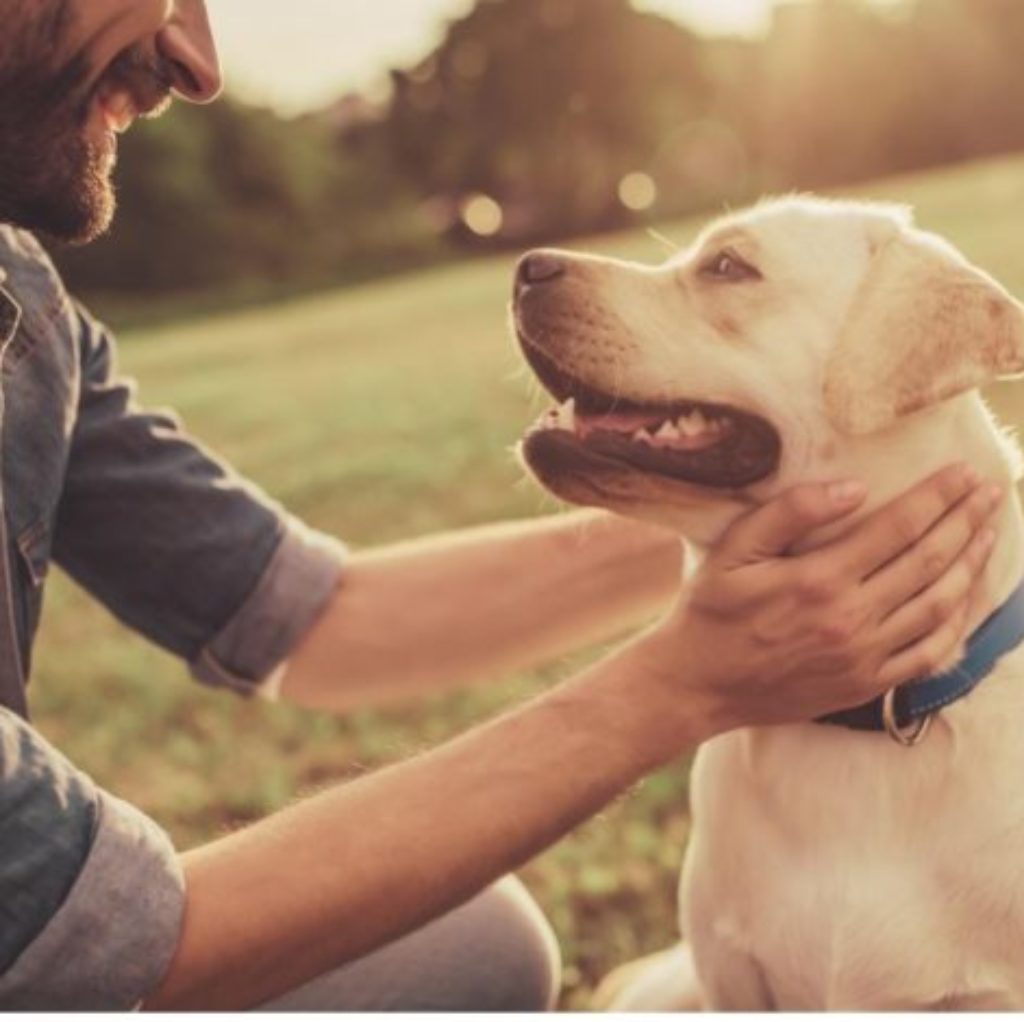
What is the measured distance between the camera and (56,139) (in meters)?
2.98

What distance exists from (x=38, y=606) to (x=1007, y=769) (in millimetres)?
1923

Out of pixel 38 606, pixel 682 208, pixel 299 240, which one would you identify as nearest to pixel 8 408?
pixel 38 606

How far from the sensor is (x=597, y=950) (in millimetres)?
3986

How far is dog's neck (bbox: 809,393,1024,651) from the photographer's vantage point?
2783 millimetres

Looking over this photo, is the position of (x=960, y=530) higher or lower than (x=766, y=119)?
higher

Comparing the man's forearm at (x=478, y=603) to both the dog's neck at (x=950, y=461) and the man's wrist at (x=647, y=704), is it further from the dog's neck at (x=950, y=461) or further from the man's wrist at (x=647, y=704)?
the man's wrist at (x=647, y=704)

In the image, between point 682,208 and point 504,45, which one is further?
point 504,45

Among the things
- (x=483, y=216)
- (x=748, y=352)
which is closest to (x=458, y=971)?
(x=748, y=352)

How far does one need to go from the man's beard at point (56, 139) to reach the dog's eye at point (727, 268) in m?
1.11

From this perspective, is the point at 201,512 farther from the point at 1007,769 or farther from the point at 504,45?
the point at 504,45

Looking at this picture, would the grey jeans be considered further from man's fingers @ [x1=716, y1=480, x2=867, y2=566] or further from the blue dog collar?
man's fingers @ [x1=716, y1=480, x2=867, y2=566]

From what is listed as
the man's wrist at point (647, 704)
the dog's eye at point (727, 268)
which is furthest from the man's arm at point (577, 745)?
the dog's eye at point (727, 268)

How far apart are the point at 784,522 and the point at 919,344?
375 mm

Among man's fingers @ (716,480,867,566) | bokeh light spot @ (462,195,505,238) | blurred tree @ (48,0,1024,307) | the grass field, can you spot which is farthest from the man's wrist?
bokeh light spot @ (462,195,505,238)
